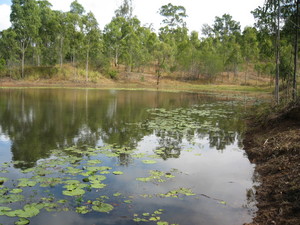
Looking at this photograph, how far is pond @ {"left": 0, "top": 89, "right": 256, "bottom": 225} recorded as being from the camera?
5.97 meters

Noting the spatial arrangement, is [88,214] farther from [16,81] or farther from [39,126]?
[16,81]

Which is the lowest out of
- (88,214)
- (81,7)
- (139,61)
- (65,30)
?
(88,214)

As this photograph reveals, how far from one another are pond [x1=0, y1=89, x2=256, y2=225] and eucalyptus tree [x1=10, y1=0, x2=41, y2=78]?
139 ft

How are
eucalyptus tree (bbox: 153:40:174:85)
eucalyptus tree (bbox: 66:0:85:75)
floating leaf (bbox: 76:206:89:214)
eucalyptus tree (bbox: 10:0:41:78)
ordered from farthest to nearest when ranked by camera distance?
eucalyptus tree (bbox: 153:40:174:85) → eucalyptus tree (bbox: 66:0:85:75) → eucalyptus tree (bbox: 10:0:41:78) → floating leaf (bbox: 76:206:89:214)

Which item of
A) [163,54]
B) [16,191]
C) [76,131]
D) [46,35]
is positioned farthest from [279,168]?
[46,35]

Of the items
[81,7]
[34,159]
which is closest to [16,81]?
[81,7]

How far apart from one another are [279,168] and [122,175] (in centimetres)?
426

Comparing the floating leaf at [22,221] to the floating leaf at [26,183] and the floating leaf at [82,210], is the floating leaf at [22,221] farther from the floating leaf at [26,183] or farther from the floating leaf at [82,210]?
the floating leaf at [26,183]

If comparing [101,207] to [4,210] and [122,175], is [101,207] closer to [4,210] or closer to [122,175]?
[4,210]

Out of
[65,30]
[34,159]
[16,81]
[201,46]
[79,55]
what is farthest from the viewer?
[201,46]

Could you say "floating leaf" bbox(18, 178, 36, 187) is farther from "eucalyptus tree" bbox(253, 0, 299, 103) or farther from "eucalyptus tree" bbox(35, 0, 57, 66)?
"eucalyptus tree" bbox(35, 0, 57, 66)

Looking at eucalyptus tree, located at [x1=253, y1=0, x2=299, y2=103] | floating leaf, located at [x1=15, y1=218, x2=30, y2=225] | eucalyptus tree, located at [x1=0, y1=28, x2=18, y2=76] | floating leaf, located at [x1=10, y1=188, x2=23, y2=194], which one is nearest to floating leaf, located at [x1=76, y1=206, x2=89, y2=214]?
floating leaf, located at [x1=15, y1=218, x2=30, y2=225]

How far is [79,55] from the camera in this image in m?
60.8

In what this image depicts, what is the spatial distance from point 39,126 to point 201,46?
74.5 meters
